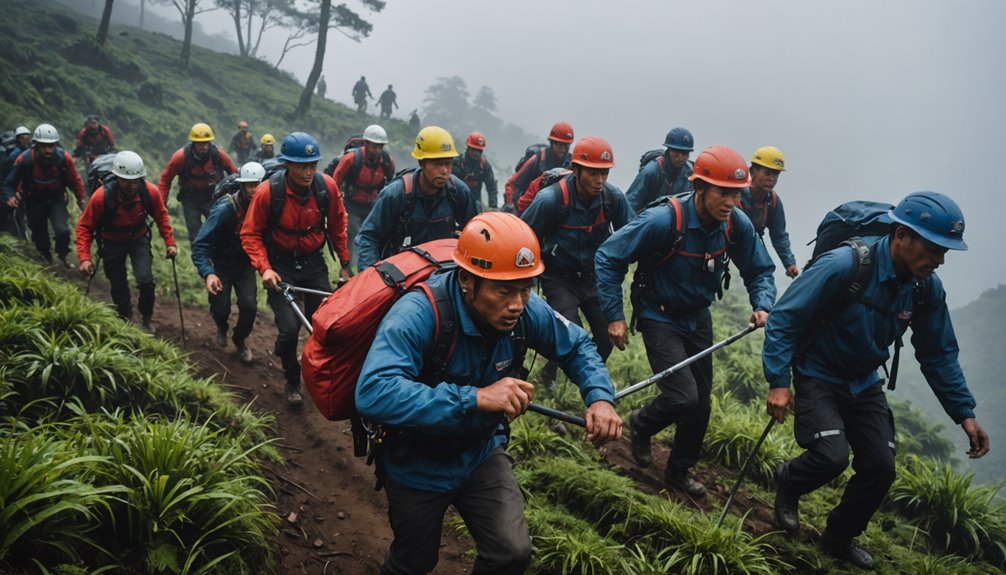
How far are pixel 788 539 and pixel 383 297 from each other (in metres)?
4.32

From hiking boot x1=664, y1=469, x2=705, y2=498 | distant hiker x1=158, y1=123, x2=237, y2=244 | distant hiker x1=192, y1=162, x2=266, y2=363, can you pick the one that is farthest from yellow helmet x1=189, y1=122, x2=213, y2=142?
hiking boot x1=664, y1=469, x2=705, y2=498

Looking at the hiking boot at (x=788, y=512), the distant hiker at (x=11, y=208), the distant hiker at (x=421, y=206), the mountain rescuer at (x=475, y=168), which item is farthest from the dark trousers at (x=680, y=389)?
the distant hiker at (x=11, y=208)

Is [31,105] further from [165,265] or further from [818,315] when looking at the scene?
[818,315]

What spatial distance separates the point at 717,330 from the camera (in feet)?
50.2

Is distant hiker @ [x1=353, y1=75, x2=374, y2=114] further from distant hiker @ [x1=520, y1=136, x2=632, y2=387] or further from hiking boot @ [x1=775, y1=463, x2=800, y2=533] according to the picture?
hiking boot @ [x1=775, y1=463, x2=800, y2=533]

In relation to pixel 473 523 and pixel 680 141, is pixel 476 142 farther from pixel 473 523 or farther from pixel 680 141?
pixel 473 523

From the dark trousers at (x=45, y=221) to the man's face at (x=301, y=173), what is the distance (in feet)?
21.3

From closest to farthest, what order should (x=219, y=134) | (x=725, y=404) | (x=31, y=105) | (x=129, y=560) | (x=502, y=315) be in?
(x=502, y=315), (x=129, y=560), (x=725, y=404), (x=31, y=105), (x=219, y=134)

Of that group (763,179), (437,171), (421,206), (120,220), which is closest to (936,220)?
(763,179)

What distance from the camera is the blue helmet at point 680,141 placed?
889cm

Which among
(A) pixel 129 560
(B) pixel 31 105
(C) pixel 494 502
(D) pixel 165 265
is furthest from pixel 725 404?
(B) pixel 31 105

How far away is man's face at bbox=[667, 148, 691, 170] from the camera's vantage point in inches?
351

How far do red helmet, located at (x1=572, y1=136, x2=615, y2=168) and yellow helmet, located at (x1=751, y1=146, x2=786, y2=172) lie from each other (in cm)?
322

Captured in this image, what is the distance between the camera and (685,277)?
205 inches
